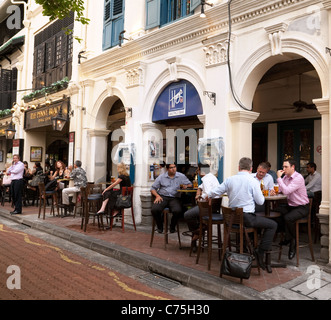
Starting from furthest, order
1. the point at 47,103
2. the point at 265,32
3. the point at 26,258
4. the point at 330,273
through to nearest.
Answer: the point at 47,103 < the point at 265,32 < the point at 26,258 < the point at 330,273

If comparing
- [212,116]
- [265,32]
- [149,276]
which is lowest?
[149,276]

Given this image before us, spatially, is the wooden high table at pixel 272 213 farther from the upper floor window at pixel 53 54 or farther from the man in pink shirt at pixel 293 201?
the upper floor window at pixel 53 54

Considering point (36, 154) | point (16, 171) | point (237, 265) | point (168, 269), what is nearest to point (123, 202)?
point (168, 269)

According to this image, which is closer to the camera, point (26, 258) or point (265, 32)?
point (26, 258)

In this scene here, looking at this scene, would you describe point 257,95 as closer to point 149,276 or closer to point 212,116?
point 212,116

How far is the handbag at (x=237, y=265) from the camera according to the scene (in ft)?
12.8

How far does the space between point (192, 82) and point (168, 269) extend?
14.5 ft

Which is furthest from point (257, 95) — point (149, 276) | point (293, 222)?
point (149, 276)

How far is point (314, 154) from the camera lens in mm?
8930

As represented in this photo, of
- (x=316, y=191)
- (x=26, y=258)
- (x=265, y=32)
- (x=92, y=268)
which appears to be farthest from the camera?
(x=316, y=191)

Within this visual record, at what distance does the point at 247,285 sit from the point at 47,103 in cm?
1039

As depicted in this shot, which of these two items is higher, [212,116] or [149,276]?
[212,116]

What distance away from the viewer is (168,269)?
4.82 meters

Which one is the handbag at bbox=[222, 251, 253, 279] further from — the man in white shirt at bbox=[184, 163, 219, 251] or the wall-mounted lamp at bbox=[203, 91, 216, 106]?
the wall-mounted lamp at bbox=[203, 91, 216, 106]
